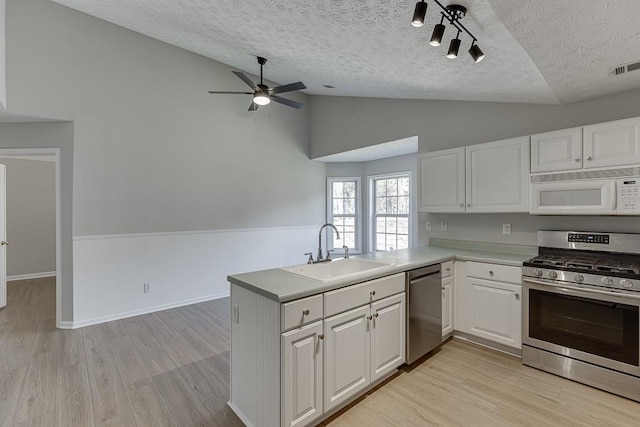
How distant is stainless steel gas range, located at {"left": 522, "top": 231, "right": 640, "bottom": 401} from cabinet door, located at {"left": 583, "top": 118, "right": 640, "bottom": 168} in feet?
2.15

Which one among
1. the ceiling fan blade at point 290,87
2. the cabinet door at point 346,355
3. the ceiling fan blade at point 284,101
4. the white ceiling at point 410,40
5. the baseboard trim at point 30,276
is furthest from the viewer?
the baseboard trim at point 30,276

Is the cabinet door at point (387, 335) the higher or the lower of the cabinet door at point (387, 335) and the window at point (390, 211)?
the lower

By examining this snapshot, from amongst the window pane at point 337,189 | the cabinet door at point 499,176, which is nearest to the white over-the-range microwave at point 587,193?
the cabinet door at point 499,176

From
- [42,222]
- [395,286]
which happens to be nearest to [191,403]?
[395,286]

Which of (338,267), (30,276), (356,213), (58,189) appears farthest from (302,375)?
(30,276)

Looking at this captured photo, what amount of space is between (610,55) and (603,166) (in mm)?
869

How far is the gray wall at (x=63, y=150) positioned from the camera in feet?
11.7

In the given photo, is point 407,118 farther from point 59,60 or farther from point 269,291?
point 59,60

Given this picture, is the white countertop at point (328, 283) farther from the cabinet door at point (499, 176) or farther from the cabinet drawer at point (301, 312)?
the cabinet door at point (499, 176)

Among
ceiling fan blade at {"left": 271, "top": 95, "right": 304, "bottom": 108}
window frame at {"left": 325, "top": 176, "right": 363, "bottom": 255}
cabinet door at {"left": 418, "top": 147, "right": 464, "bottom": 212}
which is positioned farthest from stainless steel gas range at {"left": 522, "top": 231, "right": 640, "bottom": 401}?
window frame at {"left": 325, "top": 176, "right": 363, "bottom": 255}

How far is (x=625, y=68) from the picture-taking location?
2176mm

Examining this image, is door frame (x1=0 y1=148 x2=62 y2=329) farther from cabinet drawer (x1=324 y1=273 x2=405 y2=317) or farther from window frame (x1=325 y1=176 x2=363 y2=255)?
window frame (x1=325 y1=176 x2=363 y2=255)

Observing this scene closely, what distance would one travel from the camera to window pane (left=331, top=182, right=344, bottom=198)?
6293 millimetres

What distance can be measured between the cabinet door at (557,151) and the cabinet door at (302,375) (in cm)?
248
